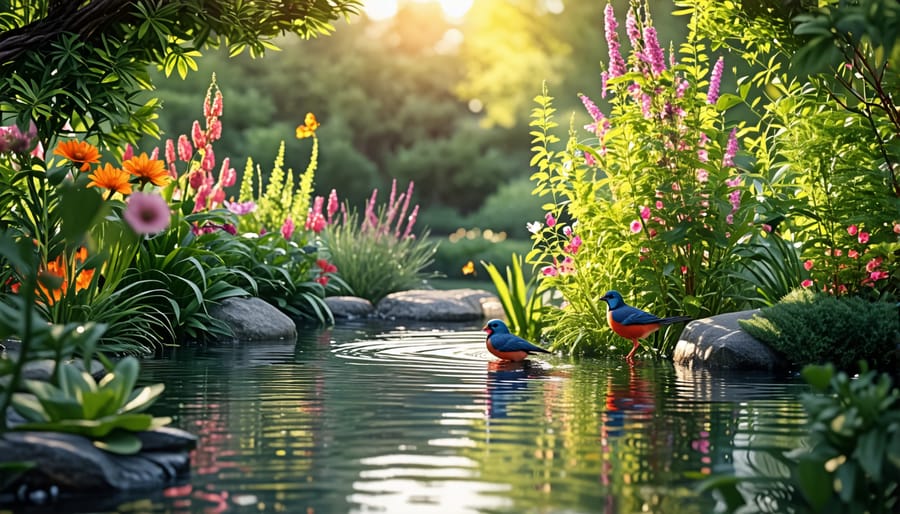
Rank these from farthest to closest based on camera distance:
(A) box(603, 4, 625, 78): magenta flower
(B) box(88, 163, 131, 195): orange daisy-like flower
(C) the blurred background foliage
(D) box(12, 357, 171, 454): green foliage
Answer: (C) the blurred background foliage < (A) box(603, 4, 625, 78): magenta flower < (B) box(88, 163, 131, 195): orange daisy-like flower < (D) box(12, 357, 171, 454): green foliage

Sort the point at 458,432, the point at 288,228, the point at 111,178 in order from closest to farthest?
the point at 458,432 → the point at 111,178 → the point at 288,228

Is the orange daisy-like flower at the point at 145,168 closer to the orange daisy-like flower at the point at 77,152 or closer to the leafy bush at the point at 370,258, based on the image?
the orange daisy-like flower at the point at 77,152

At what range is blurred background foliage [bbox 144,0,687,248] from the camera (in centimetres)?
3120

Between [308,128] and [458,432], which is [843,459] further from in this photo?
[308,128]

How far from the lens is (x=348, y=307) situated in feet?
45.4

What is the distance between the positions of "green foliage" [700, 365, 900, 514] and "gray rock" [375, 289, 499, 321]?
32.6ft

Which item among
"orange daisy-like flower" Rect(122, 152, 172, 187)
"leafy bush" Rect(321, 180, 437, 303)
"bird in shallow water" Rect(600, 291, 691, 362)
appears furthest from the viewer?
"leafy bush" Rect(321, 180, 437, 303)

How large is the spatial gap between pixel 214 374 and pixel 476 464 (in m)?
3.31

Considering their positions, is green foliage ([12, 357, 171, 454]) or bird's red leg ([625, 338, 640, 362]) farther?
bird's red leg ([625, 338, 640, 362])

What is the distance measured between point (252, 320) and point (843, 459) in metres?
6.96

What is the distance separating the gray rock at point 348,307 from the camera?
13766 mm

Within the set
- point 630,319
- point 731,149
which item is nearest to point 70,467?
point 630,319

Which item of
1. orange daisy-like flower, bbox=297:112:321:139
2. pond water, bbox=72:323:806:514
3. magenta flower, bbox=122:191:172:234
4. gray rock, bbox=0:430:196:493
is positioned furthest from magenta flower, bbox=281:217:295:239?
gray rock, bbox=0:430:196:493

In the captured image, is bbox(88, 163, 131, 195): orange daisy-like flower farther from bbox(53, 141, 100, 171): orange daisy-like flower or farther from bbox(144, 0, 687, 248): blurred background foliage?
bbox(144, 0, 687, 248): blurred background foliage
